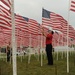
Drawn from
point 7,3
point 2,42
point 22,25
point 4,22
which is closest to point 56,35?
point 2,42

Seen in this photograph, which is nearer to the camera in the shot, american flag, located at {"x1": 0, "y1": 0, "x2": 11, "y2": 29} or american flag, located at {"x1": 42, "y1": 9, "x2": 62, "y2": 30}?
american flag, located at {"x1": 0, "y1": 0, "x2": 11, "y2": 29}

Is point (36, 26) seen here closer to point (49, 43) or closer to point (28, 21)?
point (28, 21)

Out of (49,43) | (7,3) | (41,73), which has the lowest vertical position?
(41,73)

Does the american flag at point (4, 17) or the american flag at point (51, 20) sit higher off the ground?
the american flag at point (51, 20)

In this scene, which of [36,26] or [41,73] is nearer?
[41,73]

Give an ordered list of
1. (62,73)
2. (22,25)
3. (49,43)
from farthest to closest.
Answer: (22,25)
(49,43)
(62,73)

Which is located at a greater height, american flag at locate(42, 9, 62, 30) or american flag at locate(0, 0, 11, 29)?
american flag at locate(42, 9, 62, 30)

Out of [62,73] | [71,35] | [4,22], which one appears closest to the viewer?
[4,22]

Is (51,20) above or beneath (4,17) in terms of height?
above

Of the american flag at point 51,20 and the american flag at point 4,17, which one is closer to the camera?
the american flag at point 4,17

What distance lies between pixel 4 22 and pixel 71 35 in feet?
46.8

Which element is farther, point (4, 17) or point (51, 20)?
point (51, 20)

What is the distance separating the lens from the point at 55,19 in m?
21.3

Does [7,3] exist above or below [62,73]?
above
